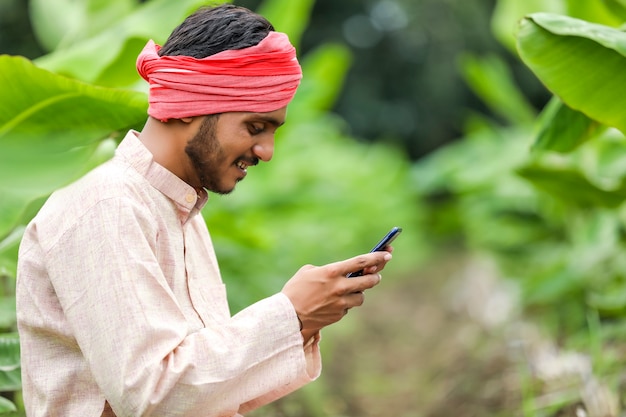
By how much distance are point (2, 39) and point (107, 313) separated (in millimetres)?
12492

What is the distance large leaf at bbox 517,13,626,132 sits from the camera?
2434 millimetres

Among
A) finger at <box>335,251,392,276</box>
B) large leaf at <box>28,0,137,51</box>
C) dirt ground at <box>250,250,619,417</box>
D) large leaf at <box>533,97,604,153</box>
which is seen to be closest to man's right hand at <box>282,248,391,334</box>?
finger at <box>335,251,392,276</box>

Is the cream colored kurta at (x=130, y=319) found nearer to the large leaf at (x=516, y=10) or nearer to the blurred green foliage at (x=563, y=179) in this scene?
the blurred green foliage at (x=563, y=179)

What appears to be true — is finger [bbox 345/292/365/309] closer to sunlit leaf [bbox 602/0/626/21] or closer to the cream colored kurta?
the cream colored kurta

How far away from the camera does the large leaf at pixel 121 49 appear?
304 cm

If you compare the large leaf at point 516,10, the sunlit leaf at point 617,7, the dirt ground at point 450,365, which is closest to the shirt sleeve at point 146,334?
the dirt ground at point 450,365

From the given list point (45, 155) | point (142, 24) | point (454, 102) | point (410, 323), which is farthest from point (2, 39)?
point (45, 155)

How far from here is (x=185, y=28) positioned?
1.85m

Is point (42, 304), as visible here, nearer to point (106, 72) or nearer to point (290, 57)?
point (290, 57)

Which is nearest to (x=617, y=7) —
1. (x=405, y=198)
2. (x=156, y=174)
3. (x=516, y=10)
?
(x=516, y=10)

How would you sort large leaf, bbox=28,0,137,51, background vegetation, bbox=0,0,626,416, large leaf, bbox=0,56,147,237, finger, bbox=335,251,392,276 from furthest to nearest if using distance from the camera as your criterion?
large leaf, bbox=28,0,137,51
background vegetation, bbox=0,0,626,416
large leaf, bbox=0,56,147,237
finger, bbox=335,251,392,276

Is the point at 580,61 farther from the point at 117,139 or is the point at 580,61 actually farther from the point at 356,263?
the point at 117,139

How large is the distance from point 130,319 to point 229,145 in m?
0.37

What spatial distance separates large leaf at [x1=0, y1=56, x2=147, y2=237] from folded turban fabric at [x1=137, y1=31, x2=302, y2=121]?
1.48 ft
